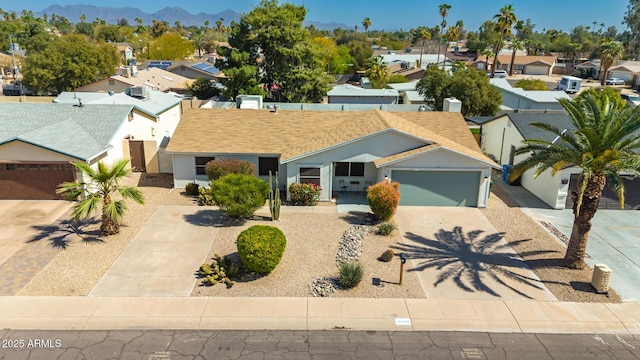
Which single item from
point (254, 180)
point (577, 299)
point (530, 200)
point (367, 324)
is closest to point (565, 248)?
point (577, 299)

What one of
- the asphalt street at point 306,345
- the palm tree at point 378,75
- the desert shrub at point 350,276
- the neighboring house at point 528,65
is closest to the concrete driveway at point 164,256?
the asphalt street at point 306,345

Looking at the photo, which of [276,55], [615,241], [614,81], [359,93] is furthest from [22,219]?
[614,81]

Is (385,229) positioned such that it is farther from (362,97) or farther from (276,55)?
(362,97)

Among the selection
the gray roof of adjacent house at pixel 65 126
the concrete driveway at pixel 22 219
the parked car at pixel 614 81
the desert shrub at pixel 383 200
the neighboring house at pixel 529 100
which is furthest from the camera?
the parked car at pixel 614 81

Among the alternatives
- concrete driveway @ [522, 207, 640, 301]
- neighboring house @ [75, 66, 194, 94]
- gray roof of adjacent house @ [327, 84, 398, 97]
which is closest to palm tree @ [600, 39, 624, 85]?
gray roof of adjacent house @ [327, 84, 398, 97]

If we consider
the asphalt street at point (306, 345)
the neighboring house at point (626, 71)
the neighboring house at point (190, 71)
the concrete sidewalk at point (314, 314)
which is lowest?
the asphalt street at point (306, 345)

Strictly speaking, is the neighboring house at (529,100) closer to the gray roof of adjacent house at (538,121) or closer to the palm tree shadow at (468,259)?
the gray roof of adjacent house at (538,121)

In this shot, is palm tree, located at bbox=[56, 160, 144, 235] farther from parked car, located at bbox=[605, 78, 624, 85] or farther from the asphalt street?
parked car, located at bbox=[605, 78, 624, 85]

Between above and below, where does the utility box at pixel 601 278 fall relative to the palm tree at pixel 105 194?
below
